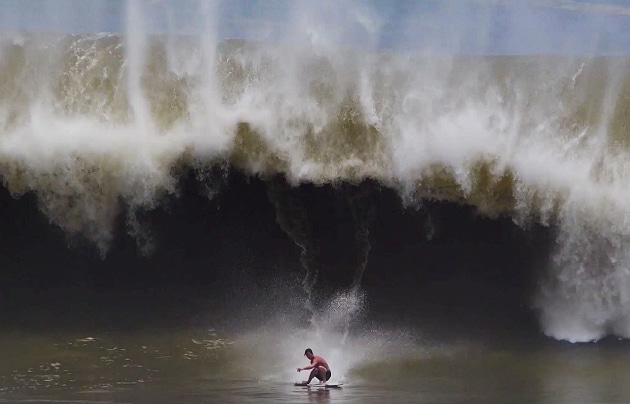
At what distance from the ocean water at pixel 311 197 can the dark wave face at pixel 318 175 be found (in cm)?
3

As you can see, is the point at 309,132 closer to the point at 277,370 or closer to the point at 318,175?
the point at 318,175

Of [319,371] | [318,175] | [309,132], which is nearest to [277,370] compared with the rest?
[319,371]

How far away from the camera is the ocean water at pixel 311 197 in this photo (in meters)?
12.7

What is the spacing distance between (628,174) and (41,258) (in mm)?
8023

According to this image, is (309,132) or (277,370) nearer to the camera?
(277,370)

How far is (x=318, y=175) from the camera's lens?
1340 centimetres

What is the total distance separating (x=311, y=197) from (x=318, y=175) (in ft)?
1.05

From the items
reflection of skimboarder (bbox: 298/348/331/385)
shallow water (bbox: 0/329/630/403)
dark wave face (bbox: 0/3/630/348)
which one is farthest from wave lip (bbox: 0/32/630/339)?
reflection of skimboarder (bbox: 298/348/331/385)

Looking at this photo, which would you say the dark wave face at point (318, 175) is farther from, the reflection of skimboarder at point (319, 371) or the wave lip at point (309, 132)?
the reflection of skimboarder at point (319, 371)

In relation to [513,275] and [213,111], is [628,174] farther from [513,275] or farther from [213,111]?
[213,111]

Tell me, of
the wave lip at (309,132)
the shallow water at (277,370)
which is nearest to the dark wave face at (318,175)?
the wave lip at (309,132)

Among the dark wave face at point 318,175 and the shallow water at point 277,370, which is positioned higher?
the dark wave face at point 318,175

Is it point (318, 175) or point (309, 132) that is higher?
point (309, 132)

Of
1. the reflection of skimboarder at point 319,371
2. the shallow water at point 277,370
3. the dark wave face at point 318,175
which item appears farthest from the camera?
the dark wave face at point 318,175
